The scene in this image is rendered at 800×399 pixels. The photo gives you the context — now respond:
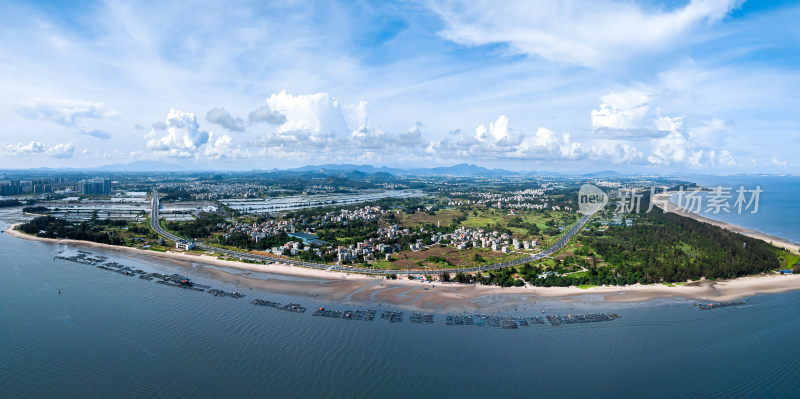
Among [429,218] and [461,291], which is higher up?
[429,218]

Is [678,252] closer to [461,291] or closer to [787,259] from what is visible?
[787,259]

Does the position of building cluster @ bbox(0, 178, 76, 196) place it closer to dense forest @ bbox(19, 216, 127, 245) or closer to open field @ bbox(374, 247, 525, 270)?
dense forest @ bbox(19, 216, 127, 245)

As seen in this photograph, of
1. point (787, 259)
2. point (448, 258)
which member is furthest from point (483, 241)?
point (787, 259)

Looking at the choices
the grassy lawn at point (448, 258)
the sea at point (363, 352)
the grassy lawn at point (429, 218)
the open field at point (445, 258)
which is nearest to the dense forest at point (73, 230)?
the sea at point (363, 352)

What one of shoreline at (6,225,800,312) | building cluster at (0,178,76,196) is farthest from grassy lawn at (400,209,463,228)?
building cluster at (0,178,76,196)

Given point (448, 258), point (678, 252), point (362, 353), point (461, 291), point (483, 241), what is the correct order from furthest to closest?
point (483, 241) → point (678, 252) → point (448, 258) → point (461, 291) → point (362, 353)

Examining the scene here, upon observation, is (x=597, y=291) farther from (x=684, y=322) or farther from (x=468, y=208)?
(x=468, y=208)
